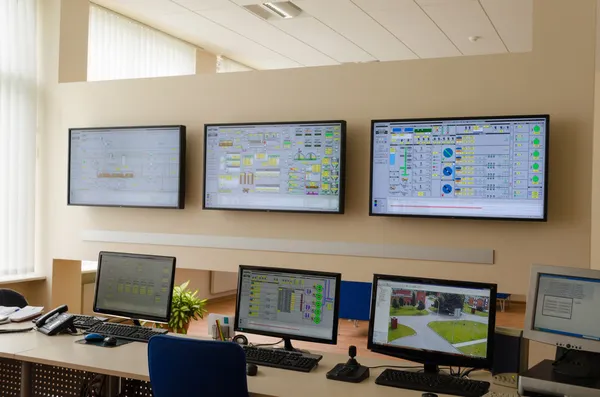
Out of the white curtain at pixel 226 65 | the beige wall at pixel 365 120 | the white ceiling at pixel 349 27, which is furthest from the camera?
the white curtain at pixel 226 65

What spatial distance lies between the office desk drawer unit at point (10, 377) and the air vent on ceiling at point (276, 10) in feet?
12.2

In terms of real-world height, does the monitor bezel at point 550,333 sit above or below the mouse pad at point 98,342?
above

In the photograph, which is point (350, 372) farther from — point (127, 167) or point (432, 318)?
point (127, 167)

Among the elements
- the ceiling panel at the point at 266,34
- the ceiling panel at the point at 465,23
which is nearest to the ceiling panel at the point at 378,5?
the ceiling panel at the point at 465,23

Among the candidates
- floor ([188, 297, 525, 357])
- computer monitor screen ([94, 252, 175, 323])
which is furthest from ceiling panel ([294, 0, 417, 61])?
computer monitor screen ([94, 252, 175, 323])

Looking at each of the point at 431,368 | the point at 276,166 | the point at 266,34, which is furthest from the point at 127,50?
the point at 431,368

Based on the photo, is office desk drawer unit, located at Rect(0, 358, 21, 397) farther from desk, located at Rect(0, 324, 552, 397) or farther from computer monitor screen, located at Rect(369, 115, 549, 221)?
computer monitor screen, located at Rect(369, 115, 549, 221)

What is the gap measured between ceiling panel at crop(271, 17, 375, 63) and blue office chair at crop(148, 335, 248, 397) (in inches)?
173

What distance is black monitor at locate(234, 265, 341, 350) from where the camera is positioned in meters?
3.10

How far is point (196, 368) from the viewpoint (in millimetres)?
2559

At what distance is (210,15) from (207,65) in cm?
170

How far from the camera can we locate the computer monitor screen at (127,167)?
4711mm

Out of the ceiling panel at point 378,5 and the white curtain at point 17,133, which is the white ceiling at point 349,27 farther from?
the white curtain at point 17,133

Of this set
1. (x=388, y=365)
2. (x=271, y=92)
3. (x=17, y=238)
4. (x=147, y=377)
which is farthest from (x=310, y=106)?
(x=17, y=238)
